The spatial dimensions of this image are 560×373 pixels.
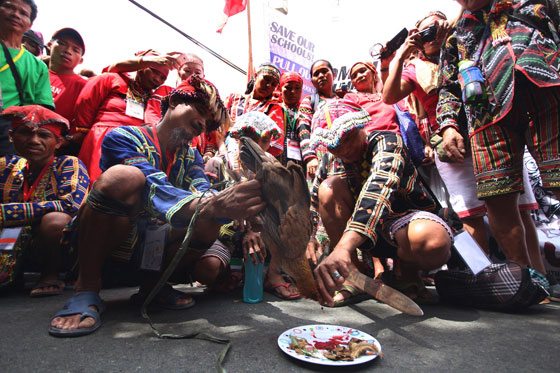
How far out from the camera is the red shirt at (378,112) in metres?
2.64

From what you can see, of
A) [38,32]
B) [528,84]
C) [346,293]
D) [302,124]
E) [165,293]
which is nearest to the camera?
[528,84]

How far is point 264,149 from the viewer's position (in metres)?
2.54

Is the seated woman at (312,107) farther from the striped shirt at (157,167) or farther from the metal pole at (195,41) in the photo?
the metal pole at (195,41)

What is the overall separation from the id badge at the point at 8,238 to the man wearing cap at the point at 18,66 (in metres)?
0.98

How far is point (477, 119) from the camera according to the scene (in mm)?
1856

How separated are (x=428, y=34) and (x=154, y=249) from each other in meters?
2.18

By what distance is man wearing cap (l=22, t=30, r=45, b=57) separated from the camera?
3.47m

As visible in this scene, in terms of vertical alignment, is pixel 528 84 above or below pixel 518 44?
below

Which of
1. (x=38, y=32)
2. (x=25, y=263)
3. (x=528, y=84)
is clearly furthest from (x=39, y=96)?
(x=528, y=84)

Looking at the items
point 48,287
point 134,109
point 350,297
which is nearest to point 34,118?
point 134,109

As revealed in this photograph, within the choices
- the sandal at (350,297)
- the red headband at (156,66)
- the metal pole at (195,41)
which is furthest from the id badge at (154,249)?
the metal pole at (195,41)

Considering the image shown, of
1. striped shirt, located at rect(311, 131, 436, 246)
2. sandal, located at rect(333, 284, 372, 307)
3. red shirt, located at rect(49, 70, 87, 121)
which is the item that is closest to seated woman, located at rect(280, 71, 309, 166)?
striped shirt, located at rect(311, 131, 436, 246)

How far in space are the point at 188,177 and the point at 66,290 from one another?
124 centimetres

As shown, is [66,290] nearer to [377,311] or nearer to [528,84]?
[377,311]
